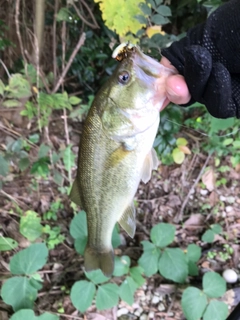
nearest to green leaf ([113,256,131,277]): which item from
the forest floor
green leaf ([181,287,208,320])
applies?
the forest floor

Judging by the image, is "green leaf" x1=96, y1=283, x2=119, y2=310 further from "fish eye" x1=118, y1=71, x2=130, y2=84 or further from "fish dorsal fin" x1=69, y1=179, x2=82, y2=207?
"fish eye" x1=118, y1=71, x2=130, y2=84

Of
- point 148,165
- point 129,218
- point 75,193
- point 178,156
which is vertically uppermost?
point 148,165

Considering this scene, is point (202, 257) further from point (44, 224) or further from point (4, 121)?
point (4, 121)

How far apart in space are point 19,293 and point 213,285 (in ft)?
4.18

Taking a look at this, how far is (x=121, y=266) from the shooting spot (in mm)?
2363

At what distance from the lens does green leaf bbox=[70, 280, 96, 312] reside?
7.09 ft

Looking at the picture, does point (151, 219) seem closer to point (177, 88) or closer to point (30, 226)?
point (30, 226)

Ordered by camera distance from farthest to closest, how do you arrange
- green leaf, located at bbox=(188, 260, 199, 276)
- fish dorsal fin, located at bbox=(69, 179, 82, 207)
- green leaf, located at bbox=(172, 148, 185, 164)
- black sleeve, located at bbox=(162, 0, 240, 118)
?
green leaf, located at bbox=(172, 148, 185, 164)
green leaf, located at bbox=(188, 260, 199, 276)
fish dorsal fin, located at bbox=(69, 179, 82, 207)
black sleeve, located at bbox=(162, 0, 240, 118)

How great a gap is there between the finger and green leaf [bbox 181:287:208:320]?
5.28ft

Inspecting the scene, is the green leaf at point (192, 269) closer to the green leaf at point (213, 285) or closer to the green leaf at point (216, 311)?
the green leaf at point (213, 285)

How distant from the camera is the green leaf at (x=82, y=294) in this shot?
7.09 ft

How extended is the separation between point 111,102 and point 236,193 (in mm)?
2062

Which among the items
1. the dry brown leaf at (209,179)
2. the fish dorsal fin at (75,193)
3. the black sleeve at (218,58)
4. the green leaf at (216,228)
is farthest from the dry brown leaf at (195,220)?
the black sleeve at (218,58)

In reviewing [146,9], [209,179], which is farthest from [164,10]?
[209,179]
